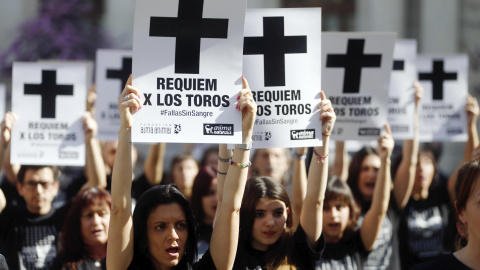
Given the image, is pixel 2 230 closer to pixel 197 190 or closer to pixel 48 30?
pixel 197 190

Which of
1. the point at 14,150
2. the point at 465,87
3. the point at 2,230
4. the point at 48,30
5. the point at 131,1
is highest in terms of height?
the point at 131,1

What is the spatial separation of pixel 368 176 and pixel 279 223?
2.03 meters

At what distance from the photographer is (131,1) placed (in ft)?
69.8

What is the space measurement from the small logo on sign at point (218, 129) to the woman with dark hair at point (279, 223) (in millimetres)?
319

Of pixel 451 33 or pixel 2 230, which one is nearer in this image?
pixel 2 230

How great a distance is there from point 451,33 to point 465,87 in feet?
43.3

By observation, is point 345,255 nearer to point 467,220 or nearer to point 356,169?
point 356,169

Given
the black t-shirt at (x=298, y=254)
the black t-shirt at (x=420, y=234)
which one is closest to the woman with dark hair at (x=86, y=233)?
the black t-shirt at (x=298, y=254)

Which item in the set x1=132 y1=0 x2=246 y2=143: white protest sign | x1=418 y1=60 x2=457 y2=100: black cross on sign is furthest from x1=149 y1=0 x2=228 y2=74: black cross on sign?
x1=418 y1=60 x2=457 y2=100: black cross on sign

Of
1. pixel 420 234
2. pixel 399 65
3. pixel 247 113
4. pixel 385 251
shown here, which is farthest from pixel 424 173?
pixel 247 113

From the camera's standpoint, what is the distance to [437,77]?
7734mm

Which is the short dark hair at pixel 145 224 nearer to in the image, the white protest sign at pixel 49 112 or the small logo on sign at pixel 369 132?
the small logo on sign at pixel 369 132

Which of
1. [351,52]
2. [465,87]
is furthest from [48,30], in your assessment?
[351,52]

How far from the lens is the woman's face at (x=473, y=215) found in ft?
12.1
